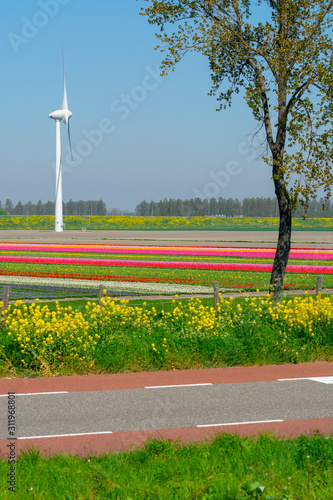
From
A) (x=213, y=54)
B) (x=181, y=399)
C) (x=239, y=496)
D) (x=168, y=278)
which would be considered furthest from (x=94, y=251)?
(x=239, y=496)

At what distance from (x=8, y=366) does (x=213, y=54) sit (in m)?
Result: 11.0

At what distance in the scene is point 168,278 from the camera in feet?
98.8

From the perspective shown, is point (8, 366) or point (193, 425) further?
point (8, 366)

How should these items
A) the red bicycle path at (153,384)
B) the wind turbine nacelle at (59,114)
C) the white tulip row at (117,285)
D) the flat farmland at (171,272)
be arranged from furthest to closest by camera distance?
1. the wind turbine nacelle at (59,114)
2. the flat farmland at (171,272)
3. the white tulip row at (117,285)
4. the red bicycle path at (153,384)

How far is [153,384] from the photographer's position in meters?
9.84

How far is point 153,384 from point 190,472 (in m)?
4.14

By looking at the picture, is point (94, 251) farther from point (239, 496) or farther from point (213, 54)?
point (239, 496)

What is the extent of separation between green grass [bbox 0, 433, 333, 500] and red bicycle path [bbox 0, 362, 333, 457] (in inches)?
14.2

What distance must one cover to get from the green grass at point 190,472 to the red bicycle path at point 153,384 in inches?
14.2

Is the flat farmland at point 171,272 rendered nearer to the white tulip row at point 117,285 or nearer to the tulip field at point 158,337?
the white tulip row at point 117,285

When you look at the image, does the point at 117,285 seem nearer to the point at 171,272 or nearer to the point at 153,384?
the point at 171,272

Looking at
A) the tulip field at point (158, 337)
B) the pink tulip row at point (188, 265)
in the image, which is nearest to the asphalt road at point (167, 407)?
the tulip field at point (158, 337)

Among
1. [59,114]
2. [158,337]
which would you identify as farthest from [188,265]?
[59,114]

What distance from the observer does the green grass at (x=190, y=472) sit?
5.27 meters
